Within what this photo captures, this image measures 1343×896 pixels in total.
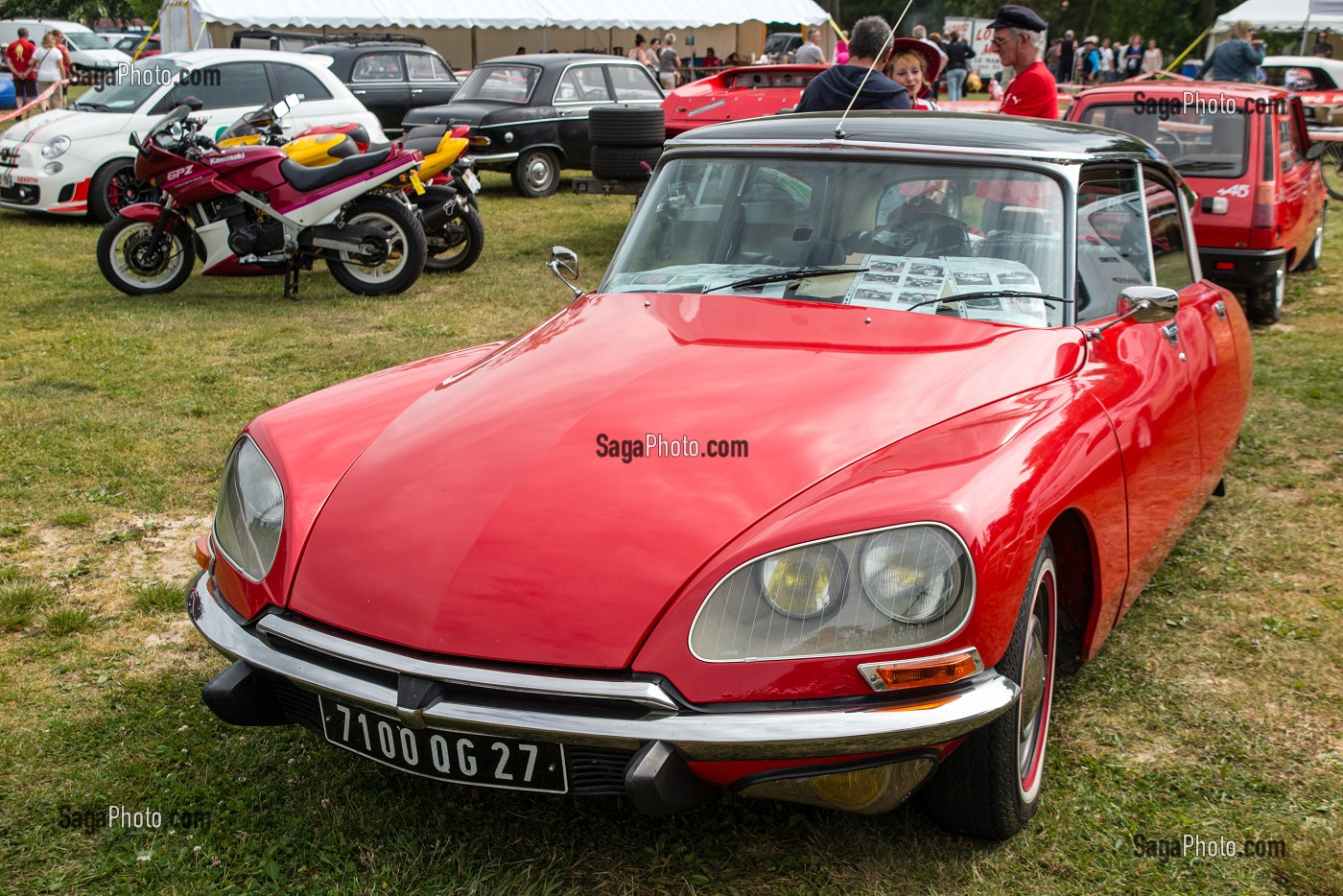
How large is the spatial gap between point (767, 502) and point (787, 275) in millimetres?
1204

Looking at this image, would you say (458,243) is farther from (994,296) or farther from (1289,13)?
(1289,13)

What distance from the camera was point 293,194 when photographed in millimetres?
8578

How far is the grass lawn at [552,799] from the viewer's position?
8.50 feet

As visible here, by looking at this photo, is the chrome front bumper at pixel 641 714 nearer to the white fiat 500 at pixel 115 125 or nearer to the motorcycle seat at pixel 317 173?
the motorcycle seat at pixel 317 173

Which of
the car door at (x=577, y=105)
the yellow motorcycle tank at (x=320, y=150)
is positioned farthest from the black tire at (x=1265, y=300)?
the car door at (x=577, y=105)

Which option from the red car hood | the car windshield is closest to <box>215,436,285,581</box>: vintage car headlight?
the red car hood

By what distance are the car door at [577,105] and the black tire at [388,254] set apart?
5935mm

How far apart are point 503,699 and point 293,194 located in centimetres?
711

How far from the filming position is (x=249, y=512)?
2842 mm

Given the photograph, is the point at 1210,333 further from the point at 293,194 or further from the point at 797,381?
the point at 293,194

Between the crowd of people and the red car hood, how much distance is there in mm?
18436

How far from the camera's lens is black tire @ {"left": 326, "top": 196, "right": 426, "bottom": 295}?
8.92 meters

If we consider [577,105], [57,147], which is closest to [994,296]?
[57,147]

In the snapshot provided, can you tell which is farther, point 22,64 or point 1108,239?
point 22,64
